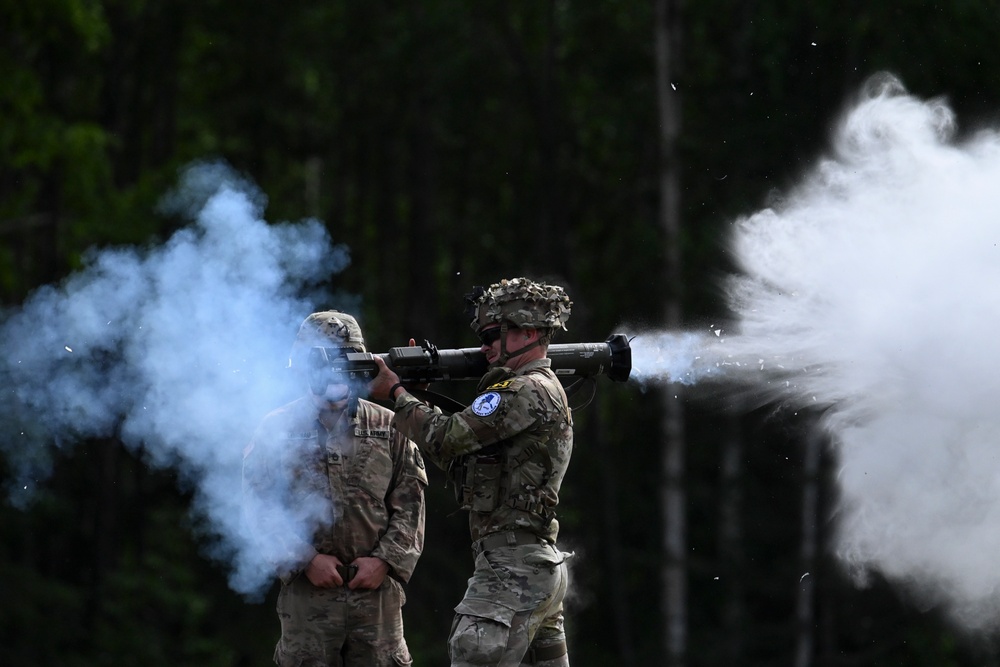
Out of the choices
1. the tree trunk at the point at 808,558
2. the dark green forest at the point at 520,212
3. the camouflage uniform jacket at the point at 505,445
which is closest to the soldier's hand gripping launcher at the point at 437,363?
the camouflage uniform jacket at the point at 505,445

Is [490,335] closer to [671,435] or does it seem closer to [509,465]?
[509,465]

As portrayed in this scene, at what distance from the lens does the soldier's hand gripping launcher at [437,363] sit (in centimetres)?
698

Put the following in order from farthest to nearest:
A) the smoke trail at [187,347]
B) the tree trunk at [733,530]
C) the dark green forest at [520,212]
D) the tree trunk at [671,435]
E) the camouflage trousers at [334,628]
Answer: the tree trunk at [733,530], the tree trunk at [671,435], the dark green forest at [520,212], the smoke trail at [187,347], the camouflage trousers at [334,628]

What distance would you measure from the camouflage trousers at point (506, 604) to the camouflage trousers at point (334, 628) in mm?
458

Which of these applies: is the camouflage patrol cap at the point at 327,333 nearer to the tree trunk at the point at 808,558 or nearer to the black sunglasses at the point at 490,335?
the black sunglasses at the point at 490,335

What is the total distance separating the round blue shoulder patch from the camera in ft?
22.3

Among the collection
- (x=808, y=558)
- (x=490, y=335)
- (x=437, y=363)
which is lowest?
(x=437, y=363)

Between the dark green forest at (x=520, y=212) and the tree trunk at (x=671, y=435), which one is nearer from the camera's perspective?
the dark green forest at (x=520, y=212)

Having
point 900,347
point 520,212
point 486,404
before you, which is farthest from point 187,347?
point 520,212

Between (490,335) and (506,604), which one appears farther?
(490,335)

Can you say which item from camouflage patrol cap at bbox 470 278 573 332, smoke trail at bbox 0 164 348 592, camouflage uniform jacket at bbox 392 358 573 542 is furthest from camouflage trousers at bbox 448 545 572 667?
smoke trail at bbox 0 164 348 592

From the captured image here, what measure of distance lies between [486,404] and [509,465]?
35cm

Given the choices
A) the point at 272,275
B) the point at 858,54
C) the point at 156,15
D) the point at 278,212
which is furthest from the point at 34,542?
the point at 272,275

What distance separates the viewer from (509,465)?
695cm
